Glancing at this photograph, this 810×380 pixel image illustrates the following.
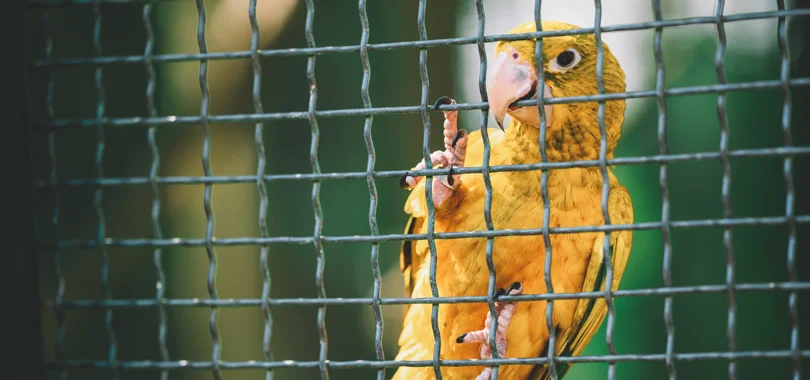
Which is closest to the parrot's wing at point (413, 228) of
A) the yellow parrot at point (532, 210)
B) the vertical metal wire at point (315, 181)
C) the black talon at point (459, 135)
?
the yellow parrot at point (532, 210)

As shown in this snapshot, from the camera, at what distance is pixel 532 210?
1.87m

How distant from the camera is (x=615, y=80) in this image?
198 centimetres

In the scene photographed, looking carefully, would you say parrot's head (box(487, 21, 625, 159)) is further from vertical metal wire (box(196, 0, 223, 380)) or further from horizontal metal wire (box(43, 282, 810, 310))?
vertical metal wire (box(196, 0, 223, 380))

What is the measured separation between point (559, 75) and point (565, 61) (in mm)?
47

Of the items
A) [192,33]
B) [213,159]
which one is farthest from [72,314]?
[192,33]

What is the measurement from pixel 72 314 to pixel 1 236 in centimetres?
283

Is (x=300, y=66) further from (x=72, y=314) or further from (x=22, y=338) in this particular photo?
(x=22, y=338)

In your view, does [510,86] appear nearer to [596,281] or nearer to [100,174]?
[596,281]

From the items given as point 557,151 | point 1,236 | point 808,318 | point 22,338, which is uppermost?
point 557,151

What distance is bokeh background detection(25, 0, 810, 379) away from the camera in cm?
343

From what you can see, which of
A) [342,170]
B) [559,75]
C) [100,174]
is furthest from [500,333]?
[342,170]

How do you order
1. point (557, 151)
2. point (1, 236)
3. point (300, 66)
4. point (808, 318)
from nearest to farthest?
point (1, 236), point (557, 151), point (808, 318), point (300, 66)

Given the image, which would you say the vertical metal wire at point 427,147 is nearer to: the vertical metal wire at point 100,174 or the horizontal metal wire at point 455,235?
the horizontal metal wire at point 455,235

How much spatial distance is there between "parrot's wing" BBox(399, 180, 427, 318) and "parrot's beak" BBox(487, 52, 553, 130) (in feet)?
1.47
